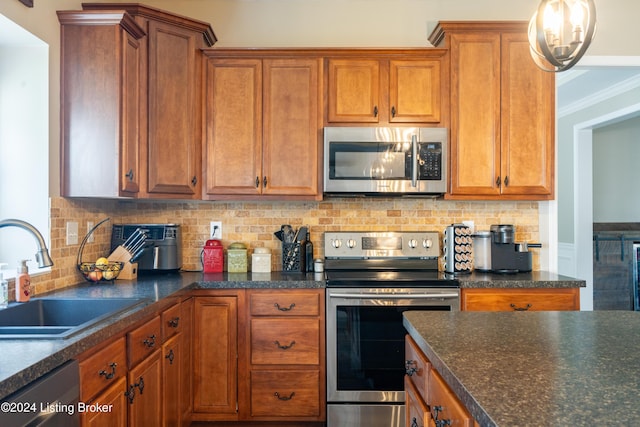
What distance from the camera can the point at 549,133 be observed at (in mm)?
2732

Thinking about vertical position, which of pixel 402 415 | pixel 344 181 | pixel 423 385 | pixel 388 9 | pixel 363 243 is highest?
pixel 388 9

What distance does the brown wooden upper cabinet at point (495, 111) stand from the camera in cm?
Answer: 272

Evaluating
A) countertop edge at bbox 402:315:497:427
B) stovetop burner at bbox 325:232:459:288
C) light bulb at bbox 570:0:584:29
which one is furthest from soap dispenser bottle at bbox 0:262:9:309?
light bulb at bbox 570:0:584:29

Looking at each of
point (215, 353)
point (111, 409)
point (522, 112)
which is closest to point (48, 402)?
point (111, 409)

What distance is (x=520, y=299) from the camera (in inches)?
97.7

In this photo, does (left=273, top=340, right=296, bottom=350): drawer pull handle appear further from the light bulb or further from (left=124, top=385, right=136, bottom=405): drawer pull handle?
the light bulb

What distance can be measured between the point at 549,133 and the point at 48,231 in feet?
9.85

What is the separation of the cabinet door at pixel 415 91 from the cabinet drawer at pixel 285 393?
173 centimetres

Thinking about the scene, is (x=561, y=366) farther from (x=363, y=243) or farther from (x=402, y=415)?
(x=363, y=243)

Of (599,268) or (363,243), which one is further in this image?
(599,268)

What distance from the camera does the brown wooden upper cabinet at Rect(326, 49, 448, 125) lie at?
2.74 meters

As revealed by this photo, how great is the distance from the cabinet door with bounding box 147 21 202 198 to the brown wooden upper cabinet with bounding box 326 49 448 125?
34.6 inches

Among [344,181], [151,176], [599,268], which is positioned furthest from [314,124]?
[599,268]

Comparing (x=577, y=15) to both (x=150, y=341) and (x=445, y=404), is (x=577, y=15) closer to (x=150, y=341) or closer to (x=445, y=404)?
(x=445, y=404)
